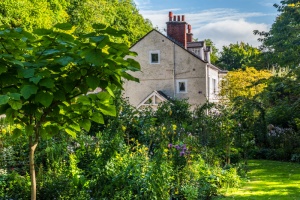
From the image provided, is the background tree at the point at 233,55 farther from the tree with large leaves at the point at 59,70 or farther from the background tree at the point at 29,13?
the tree with large leaves at the point at 59,70

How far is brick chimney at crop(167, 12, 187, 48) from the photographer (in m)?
29.5

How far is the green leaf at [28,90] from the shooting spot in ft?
6.33

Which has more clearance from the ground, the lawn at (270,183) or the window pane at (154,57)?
the window pane at (154,57)

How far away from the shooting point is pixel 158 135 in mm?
9055

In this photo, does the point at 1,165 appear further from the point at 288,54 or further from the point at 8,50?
the point at 288,54

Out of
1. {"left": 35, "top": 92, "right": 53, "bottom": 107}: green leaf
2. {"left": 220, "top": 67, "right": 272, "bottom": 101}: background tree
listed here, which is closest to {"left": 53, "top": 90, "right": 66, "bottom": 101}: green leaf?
{"left": 35, "top": 92, "right": 53, "bottom": 107}: green leaf

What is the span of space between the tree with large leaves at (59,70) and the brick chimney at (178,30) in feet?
90.9

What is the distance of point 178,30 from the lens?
98.4 feet

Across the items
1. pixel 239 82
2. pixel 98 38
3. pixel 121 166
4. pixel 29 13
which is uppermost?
pixel 29 13

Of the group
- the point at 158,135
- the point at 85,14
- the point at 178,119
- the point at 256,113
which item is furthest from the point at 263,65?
the point at 85,14

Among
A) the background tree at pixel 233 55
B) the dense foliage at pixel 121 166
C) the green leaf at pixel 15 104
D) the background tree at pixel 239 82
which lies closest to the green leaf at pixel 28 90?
the green leaf at pixel 15 104

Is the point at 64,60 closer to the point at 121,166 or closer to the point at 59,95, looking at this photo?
the point at 59,95

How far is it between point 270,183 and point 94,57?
8778mm

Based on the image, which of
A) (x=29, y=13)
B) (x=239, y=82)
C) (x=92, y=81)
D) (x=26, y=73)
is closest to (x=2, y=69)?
(x=26, y=73)
